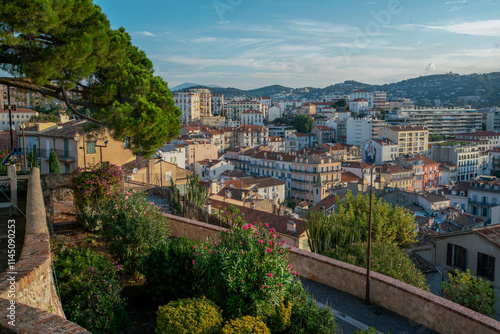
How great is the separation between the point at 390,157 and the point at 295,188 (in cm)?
2825

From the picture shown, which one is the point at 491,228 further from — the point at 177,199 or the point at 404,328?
the point at 177,199

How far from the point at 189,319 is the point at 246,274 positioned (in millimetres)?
1096

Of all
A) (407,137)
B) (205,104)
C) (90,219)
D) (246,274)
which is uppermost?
(205,104)

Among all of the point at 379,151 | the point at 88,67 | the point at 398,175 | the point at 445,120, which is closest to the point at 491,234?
the point at 88,67

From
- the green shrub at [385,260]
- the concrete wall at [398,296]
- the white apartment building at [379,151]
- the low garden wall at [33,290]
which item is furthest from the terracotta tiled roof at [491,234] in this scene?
the white apartment building at [379,151]

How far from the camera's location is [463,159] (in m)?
82.2

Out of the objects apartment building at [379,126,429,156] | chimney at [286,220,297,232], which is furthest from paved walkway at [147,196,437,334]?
apartment building at [379,126,429,156]

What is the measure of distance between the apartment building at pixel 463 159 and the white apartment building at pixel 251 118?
6236 cm

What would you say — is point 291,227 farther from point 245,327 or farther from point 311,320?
point 245,327

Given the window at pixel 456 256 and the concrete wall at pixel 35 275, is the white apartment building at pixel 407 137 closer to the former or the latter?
the window at pixel 456 256

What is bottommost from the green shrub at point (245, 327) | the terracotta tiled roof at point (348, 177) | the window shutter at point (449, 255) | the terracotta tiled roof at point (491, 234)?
the terracotta tiled roof at point (348, 177)

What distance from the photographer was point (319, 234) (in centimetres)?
1124

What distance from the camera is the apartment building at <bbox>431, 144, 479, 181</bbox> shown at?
268ft

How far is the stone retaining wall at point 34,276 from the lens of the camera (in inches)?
161
